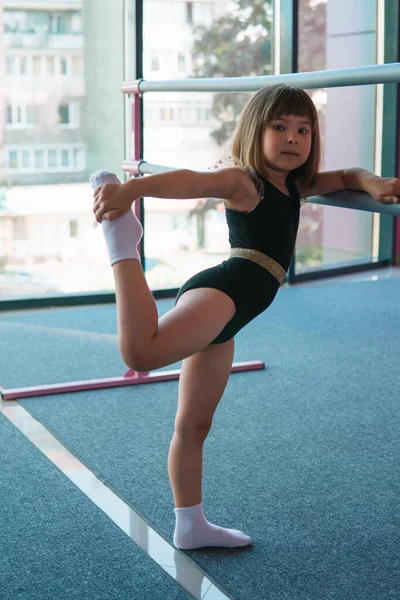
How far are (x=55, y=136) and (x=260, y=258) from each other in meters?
2.39

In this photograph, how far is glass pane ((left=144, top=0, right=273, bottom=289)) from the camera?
3936 mm

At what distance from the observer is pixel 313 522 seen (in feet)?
5.94

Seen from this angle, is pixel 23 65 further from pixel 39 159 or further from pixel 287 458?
pixel 287 458

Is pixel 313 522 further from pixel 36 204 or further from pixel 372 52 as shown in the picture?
pixel 372 52

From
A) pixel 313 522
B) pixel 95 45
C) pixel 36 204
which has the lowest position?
pixel 313 522

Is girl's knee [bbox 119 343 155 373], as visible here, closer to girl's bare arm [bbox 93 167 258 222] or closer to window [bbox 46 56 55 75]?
girl's bare arm [bbox 93 167 258 222]

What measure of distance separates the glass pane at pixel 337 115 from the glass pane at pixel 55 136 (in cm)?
104

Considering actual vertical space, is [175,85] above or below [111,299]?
above

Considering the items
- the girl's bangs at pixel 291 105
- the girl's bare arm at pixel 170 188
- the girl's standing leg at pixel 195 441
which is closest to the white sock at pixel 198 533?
the girl's standing leg at pixel 195 441

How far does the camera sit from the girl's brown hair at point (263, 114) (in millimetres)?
1584

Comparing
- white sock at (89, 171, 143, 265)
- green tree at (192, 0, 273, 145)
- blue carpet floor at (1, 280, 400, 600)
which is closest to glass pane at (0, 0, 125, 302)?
green tree at (192, 0, 273, 145)

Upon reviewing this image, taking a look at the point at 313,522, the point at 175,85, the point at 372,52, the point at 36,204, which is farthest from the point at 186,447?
the point at 372,52

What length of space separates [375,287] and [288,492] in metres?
2.44

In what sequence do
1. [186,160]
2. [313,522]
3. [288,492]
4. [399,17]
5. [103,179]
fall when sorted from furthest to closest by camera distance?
1. [399,17]
2. [186,160]
3. [288,492]
4. [313,522]
5. [103,179]
